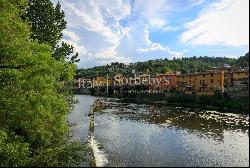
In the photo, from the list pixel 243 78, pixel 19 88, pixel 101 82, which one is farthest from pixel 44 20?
pixel 101 82

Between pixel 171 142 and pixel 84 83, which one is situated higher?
pixel 84 83

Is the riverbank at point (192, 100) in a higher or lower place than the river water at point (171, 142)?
higher

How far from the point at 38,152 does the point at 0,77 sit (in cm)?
705

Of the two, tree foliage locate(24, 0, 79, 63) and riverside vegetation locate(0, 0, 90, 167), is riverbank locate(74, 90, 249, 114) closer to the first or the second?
tree foliage locate(24, 0, 79, 63)

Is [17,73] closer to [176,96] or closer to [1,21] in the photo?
[1,21]

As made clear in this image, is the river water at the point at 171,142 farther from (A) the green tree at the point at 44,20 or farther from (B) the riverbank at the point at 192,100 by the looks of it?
(A) the green tree at the point at 44,20

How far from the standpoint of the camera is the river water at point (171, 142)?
2447cm

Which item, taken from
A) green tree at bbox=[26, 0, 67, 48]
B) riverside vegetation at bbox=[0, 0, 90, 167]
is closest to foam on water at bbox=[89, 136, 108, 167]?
riverside vegetation at bbox=[0, 0, 90, 167]

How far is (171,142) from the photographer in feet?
107

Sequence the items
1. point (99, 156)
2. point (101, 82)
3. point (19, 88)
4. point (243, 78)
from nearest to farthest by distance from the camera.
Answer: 1. point (243, 78)
2. point (19, 88)
3. point (99, 156)
4. point (101, 82)

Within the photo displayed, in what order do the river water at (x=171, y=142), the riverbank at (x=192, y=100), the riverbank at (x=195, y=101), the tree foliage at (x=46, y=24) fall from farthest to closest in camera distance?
the riverbank at (x=195, y=101) → the riverbank at (x=192, y=100) → the tree foliage at (x=46, y=24) → the river water at (x=171, y=142)

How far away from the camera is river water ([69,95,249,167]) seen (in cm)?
2447

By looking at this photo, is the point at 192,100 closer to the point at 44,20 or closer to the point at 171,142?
the point at 171,142

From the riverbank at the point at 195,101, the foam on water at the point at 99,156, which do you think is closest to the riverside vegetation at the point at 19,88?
the foam on water at the point at 99,156
